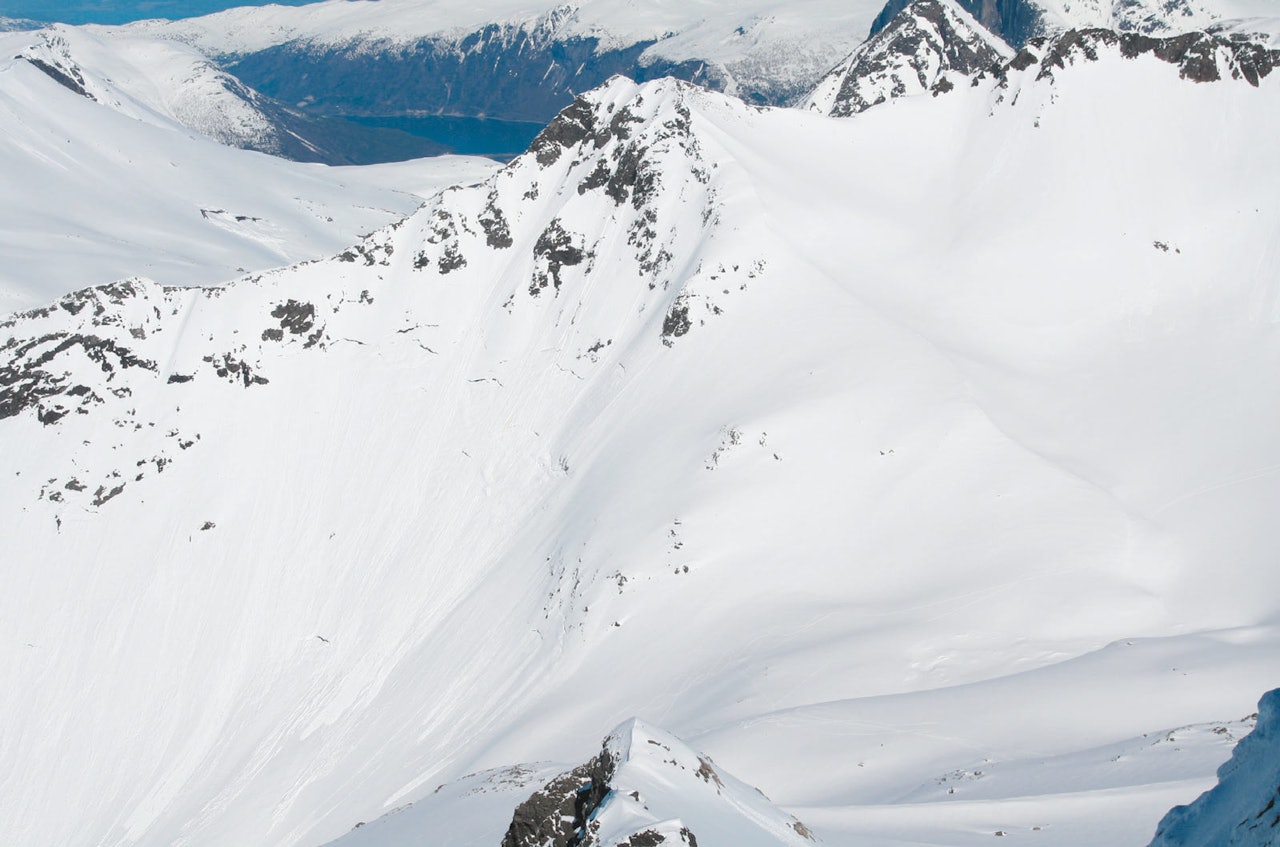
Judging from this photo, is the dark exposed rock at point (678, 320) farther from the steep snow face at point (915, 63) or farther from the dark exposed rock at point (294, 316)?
the steep snow face at point (915, 63)

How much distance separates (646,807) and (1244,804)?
38.8ft

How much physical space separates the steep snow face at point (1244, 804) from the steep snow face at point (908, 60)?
13790 centimetres

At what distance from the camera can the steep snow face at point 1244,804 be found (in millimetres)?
12727

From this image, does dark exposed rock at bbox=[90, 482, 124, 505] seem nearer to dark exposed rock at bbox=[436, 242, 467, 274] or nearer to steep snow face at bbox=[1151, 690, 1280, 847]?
dark exposed rock at bbox=[436, 242, 467, 274]

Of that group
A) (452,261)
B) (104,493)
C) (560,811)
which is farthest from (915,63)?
(560,811)

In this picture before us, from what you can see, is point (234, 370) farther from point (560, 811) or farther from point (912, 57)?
point (912, 57)

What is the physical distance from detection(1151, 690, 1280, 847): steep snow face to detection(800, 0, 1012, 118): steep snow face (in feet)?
452

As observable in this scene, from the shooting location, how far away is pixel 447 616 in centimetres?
7694

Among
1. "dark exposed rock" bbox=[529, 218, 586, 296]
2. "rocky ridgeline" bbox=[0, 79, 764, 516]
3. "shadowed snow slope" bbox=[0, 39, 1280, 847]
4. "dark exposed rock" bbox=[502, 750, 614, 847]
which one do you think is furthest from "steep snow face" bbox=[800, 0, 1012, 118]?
"dark exposed rock" bbox=[502, 750, 614, 847]

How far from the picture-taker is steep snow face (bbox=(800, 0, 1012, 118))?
145 m

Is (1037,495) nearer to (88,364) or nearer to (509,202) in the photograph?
(509,202)

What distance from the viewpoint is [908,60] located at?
146m

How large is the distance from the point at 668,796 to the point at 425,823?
56.5 feet

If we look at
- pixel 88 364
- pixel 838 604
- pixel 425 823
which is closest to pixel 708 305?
pixel 838 604
